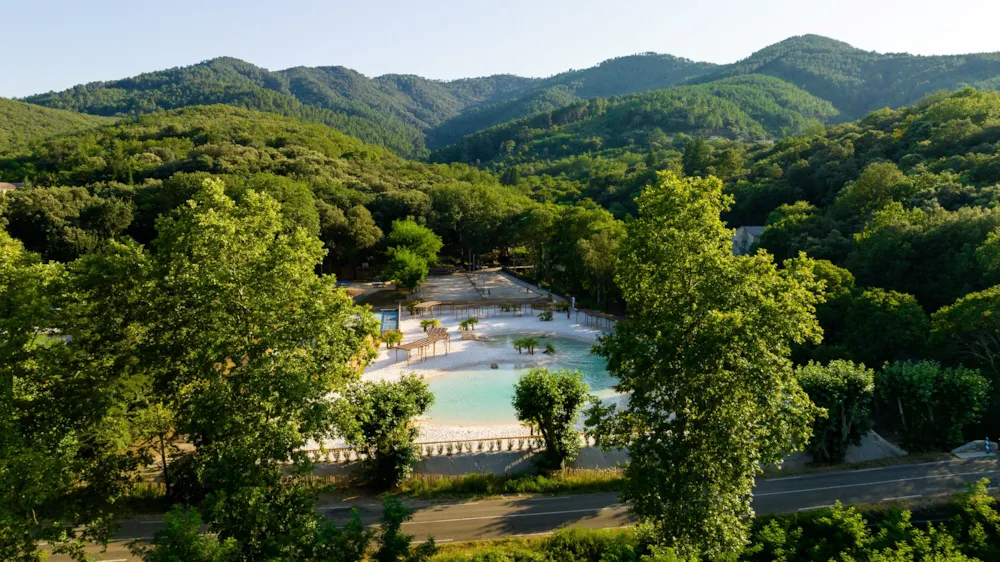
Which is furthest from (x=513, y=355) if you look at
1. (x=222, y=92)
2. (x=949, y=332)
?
(x=222, y=92)

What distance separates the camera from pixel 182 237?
10.9 metres

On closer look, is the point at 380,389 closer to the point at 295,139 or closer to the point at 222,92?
the point at 295,139

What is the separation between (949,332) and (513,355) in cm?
2076

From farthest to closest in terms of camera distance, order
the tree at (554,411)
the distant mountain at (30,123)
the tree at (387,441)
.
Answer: the distant mountain at (30,123) → the tree at (554,411) → the tree at (387,441)

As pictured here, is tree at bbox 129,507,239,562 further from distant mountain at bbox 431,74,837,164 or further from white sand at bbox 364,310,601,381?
distant mountain at bbox 431,74,837,164


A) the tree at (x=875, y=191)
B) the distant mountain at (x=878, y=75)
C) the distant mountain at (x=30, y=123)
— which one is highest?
the distant mountain at (x=878, y=75)

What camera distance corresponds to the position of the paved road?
46.1 ft

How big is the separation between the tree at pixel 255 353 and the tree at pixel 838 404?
15550mm

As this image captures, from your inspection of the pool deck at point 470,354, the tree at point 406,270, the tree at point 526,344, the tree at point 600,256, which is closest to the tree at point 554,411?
the pool deck at point 470,354

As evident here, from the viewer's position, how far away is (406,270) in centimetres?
4291

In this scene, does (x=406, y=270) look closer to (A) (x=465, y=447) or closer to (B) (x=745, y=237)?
(A) (x=465, y=447)

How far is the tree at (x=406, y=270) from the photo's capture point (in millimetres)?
43000

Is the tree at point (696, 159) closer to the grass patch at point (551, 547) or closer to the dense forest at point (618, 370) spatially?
the dense forest at point (618, 370)

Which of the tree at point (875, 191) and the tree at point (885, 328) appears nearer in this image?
the tree at point (885, 328)
